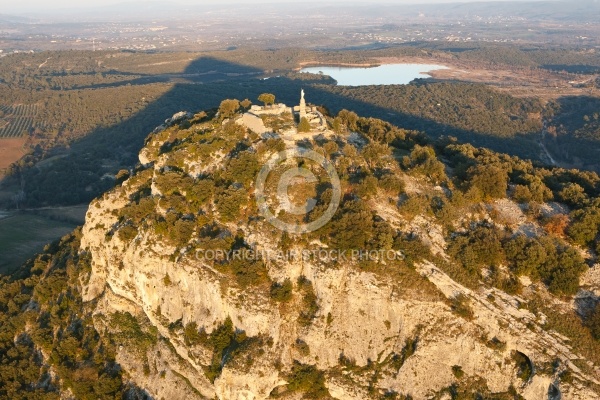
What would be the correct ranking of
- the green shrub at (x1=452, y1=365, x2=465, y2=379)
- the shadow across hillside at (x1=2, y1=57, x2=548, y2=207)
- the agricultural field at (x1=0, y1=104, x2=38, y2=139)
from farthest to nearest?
the agricultural field at (x1=0, y1=104, x2=38, y2=139) < the shadow across hillside at (x1=2, y1=57, x2=548, y2=207) < the green shrub at (x1=452, y1=365, x2=465, y2=379)

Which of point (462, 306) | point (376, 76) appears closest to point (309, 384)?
point (462, 306)

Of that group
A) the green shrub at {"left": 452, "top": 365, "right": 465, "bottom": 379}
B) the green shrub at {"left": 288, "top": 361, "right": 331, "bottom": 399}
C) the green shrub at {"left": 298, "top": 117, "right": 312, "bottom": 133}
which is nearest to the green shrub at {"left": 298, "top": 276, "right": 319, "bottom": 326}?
the green shrub at {"left": 288, "top": 361, "right": 331, "bottom": 399}

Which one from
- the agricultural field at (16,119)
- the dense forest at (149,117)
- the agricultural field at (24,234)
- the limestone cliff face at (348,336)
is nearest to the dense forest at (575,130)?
the dense forest at (149,117)
